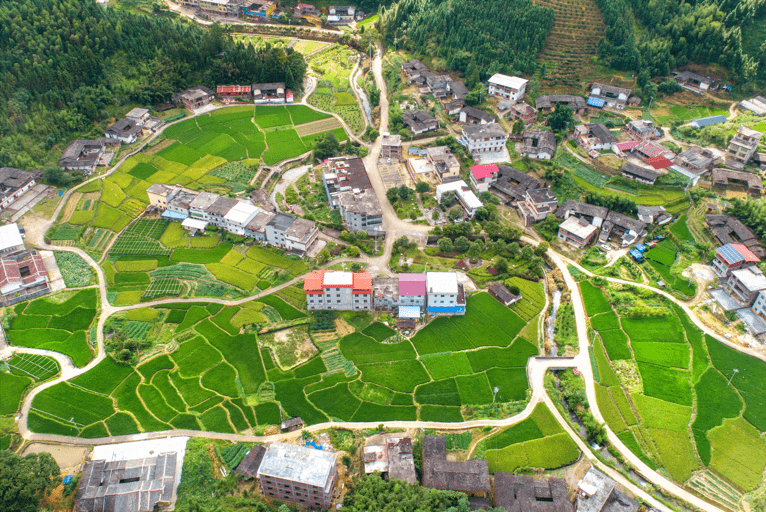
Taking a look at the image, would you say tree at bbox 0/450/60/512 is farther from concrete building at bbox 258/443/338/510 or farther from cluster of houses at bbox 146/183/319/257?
Answer: cluster of houses at bbox 146/183/319/257

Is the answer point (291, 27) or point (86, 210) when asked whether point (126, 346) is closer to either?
point (86, 210)

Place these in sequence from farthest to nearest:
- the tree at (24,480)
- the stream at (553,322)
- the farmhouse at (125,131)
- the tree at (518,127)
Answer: the farmhouse at (125,131), the tree at (518,127), the stream at (553,322), the tree at (24,480)

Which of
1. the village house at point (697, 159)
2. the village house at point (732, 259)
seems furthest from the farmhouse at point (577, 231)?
the village house at point (697, 159)

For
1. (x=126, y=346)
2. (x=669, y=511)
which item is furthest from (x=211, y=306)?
(x=669, y=511)

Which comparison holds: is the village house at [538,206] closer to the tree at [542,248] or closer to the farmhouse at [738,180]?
the tree at [542,248]

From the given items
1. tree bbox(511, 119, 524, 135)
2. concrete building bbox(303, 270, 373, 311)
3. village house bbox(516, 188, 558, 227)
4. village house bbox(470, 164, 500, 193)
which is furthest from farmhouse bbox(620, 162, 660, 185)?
concrete building bbox(303, 270, 373, 311)

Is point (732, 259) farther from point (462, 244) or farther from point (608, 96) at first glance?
point (608, 96)

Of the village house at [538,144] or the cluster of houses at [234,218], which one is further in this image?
the village house at [538,144]
